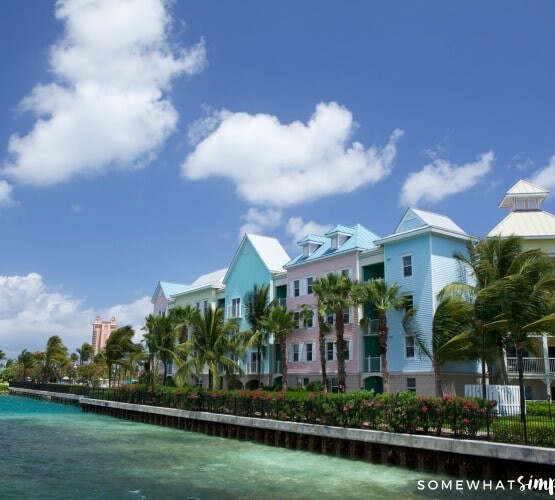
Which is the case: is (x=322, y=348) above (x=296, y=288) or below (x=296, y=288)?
below

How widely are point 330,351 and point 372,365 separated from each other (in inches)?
170

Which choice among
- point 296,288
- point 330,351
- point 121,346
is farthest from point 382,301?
point 121,346

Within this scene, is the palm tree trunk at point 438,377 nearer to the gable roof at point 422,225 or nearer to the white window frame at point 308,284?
the gable roof at point 422,225

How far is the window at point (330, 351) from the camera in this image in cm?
4302

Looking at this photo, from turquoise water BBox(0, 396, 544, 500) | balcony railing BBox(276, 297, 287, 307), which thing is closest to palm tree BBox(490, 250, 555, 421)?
turquoise water BBox(0, 396, 544, 500)

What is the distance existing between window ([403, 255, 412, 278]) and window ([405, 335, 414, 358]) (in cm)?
394

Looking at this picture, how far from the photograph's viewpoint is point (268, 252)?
53.1m

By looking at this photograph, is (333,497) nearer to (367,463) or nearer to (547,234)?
(367,463)

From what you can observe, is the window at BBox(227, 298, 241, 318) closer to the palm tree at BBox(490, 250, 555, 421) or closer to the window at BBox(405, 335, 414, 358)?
the window at BBox(405, 335, 414, 358)

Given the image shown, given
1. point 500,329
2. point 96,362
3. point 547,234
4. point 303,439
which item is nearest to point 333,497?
point 303,439


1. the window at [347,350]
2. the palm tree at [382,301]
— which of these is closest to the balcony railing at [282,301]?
the window at [347,350]

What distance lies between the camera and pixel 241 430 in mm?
32875

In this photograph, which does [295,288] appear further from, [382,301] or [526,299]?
[526,299]

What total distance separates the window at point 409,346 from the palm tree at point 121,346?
40532 millimetres
